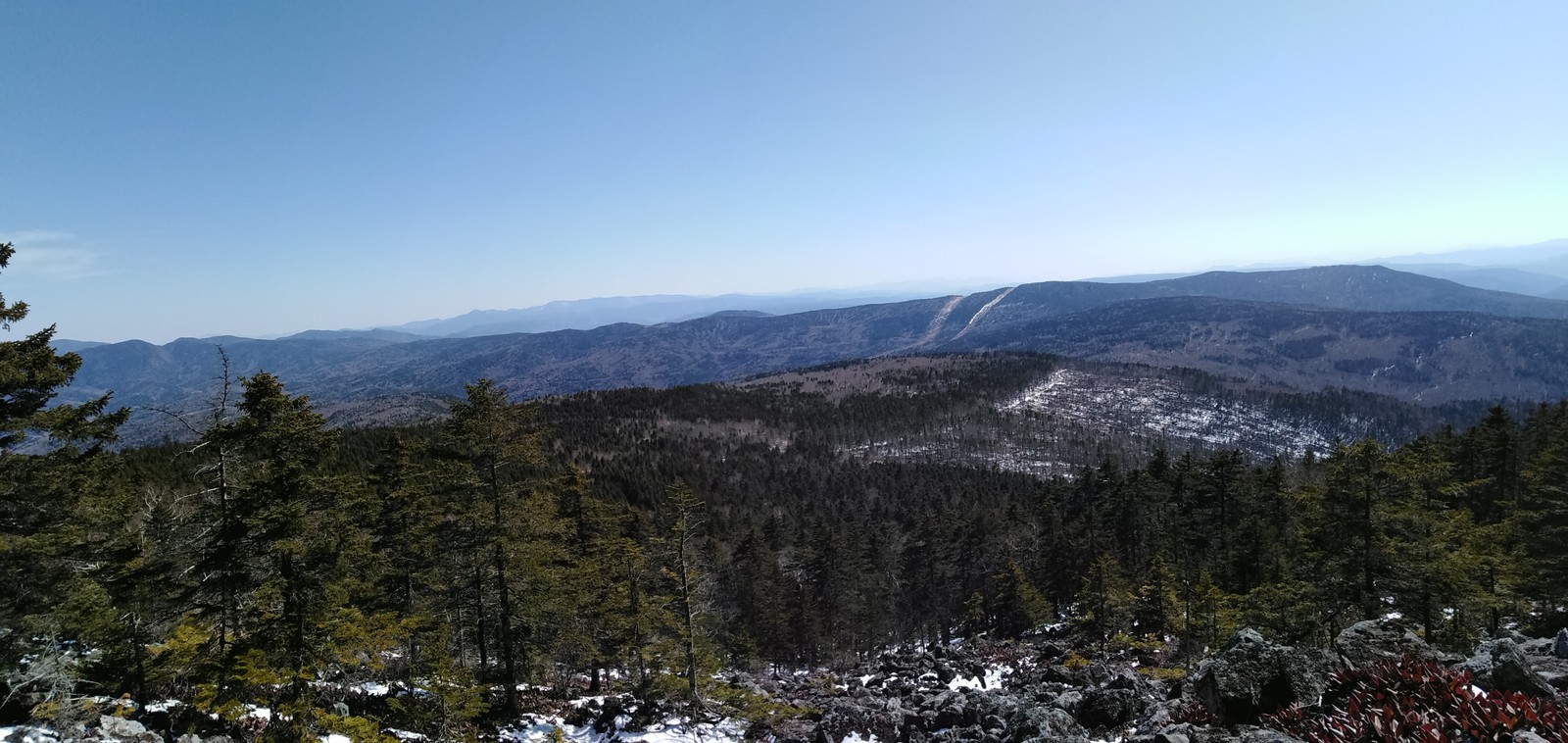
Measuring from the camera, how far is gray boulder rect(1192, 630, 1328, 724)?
12.8m

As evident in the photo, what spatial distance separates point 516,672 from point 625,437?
460 ft

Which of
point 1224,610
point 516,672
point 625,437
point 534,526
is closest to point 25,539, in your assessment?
point 534,526

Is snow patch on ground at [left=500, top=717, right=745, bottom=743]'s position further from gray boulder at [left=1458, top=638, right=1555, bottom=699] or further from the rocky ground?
gray boulder at [left=1458, top=638, right=1555, bottom=699]

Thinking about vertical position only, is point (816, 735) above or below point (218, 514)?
below

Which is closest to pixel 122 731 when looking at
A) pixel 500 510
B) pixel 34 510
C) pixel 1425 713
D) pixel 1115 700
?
pixel 34 510

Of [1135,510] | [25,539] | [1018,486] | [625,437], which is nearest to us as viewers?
[25,539]

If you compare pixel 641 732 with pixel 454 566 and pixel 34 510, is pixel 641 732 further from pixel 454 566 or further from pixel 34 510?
pixel 34 510

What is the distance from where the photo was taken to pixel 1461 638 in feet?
68.7


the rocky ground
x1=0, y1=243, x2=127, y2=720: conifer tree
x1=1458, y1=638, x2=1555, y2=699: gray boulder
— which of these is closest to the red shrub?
the rocky ground

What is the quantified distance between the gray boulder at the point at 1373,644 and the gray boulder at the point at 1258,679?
2.41 feet

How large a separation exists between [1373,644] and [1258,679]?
372 cm

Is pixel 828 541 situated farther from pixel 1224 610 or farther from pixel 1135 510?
pixel 1224 610

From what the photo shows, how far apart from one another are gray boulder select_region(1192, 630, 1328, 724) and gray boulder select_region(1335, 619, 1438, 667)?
2.41ft

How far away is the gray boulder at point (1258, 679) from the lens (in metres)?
12.8
